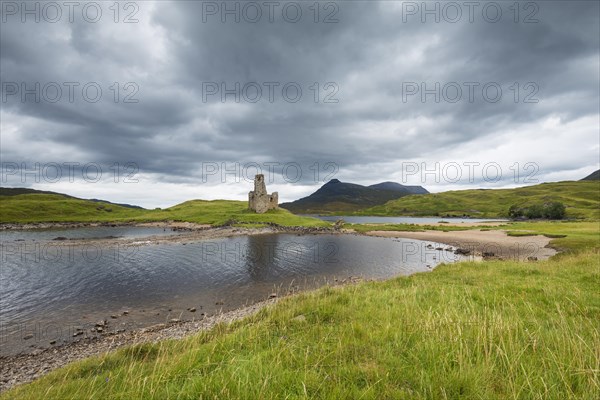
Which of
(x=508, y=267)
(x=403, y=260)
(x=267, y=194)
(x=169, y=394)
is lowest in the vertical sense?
(x=403, y=260)

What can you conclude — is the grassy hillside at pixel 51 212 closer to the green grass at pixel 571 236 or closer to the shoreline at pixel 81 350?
the shoreline at pixel 81 350

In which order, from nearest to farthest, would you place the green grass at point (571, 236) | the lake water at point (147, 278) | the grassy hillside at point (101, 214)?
the lake water at point (147, 278), the green grass at point (571, 236), the grassy hillside at point (101, 214)

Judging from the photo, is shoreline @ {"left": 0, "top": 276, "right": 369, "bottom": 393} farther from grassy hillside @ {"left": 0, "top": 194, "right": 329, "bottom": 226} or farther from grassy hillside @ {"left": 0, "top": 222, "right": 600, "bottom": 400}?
grassy hillside @ {"left": 0, "top": 194, "right": 329, "bottom": 226}

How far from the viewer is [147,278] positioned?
27516mm

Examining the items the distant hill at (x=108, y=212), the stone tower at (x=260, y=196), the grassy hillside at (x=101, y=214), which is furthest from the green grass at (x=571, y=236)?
the stone tower at (x=260, y=196)

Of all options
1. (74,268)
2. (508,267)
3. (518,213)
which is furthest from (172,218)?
(518,213)

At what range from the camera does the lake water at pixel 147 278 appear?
17.5m

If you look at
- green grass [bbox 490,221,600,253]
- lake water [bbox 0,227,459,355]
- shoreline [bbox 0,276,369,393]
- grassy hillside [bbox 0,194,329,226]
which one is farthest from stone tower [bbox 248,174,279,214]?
shoreline [bbox 0,276,369,393]

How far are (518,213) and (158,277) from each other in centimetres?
18005

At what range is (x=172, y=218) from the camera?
11212 centimetres

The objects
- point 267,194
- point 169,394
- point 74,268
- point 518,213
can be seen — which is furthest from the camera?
point 518,213

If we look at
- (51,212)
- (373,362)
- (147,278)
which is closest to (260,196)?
(147,278)

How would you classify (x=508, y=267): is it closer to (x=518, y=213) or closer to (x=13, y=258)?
(x=13, y=258)

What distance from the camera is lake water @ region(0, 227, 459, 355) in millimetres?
17469
